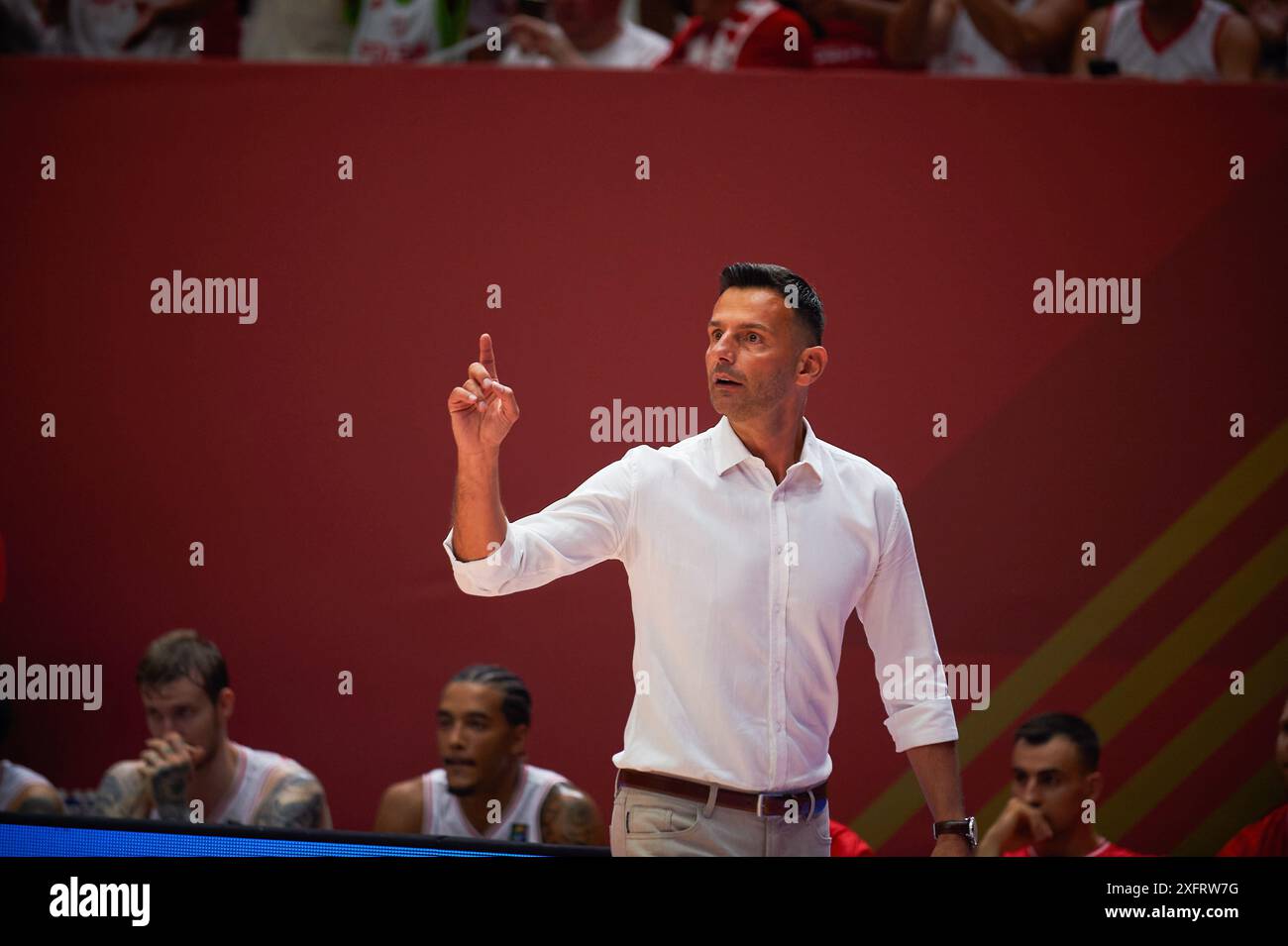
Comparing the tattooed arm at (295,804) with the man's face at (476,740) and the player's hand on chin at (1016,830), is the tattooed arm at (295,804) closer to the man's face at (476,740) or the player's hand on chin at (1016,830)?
the man's face at (476,740)

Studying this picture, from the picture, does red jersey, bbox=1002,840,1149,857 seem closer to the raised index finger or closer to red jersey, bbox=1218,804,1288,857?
red jersey, bbox=1218,804,1288,857

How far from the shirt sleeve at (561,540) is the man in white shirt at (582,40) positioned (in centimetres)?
225

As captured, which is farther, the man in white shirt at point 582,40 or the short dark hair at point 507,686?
the man in white shirt at point 582,40

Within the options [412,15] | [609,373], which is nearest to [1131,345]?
[609,373]

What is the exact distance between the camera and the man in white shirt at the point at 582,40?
483 cm

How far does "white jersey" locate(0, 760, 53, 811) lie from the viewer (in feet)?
13.9

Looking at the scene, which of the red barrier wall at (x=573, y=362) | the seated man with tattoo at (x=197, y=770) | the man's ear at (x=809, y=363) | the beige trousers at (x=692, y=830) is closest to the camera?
the beige trousers at (x=692, y=830)

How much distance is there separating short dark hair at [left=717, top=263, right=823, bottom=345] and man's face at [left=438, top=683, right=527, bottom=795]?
169cm

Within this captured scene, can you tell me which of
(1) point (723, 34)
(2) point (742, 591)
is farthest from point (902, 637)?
(1) point (723, 34)

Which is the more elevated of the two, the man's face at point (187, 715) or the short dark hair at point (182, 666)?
the short dark hair at point (182, 666)

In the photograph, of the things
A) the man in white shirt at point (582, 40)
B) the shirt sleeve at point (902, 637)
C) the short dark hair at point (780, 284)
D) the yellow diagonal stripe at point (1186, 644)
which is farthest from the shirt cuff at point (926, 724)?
the man in white shirt at point (582, 40)

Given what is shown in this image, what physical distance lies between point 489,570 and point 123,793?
2.09m

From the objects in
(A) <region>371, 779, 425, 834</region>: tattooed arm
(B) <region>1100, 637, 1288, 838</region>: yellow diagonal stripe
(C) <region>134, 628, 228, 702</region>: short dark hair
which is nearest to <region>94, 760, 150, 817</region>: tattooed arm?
(C) <region>134, 628, 228, 702</region>: short dark hair
